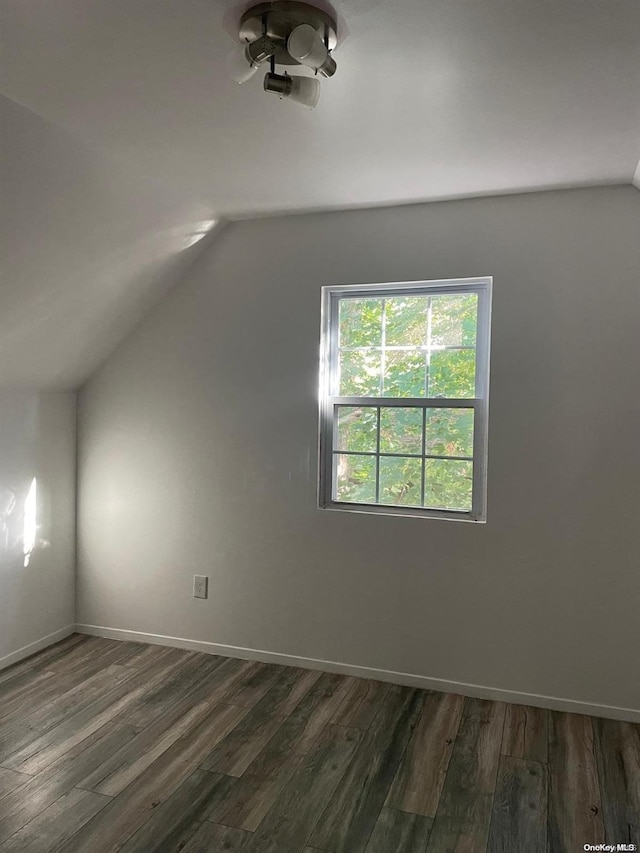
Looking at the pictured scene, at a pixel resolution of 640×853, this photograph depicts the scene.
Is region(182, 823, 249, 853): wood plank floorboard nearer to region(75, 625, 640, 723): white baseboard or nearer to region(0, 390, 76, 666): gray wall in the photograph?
region(75, 625, 640, 723): white baseboard

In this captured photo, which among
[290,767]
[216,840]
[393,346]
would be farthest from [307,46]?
[290,767]

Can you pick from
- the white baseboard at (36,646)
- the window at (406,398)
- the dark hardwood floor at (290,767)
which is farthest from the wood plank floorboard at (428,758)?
the white baseboard at (36,646)

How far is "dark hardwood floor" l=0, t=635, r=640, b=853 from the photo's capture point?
2215mm

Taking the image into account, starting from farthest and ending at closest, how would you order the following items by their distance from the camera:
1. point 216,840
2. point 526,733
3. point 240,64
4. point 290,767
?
point 526,733, point 290,767, point 216,840, point 240,64

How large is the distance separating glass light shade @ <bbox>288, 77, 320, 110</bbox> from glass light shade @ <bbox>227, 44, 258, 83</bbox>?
4.6 inches

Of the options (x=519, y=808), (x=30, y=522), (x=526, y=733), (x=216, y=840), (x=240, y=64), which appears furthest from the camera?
(x=30, y=522)

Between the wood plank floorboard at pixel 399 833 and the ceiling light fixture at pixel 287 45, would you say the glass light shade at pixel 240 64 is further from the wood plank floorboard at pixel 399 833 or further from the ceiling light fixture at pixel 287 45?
the wood plank floorboard at pixel 399 833

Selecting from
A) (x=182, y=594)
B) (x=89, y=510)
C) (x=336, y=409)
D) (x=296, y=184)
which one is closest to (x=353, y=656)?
(x=182, y=594)

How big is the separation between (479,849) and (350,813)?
1.47ft

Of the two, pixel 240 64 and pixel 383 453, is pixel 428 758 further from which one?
pixel 240 64

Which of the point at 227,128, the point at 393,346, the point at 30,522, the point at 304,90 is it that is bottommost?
the point at 30,522

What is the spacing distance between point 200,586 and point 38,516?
3.25 ft

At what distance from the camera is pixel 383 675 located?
3.40 m

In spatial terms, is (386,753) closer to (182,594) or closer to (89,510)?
(182,594)
